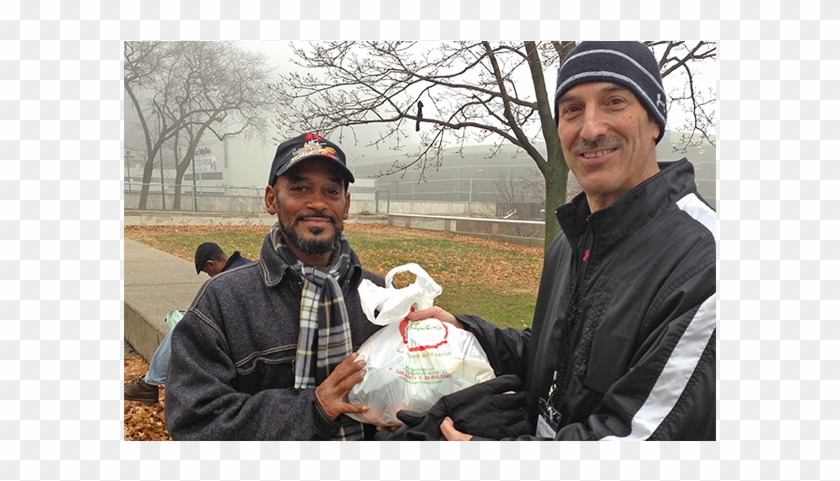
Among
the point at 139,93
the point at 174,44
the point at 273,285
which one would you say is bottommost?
the point at 273,285

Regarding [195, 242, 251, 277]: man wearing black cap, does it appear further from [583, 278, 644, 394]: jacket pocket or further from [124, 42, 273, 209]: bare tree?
[583, 278, 644, 394]: jacket pocket

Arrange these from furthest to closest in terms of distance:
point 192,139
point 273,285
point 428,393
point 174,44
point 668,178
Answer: point 192,139 < point 174,44 < point 273,285 < point 428,393 < point 668,178

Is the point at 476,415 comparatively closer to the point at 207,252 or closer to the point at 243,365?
the point at 243,365

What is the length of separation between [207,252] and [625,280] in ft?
7.47

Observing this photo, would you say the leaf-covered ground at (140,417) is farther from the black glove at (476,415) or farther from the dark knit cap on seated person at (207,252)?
the black glove at (476,415)

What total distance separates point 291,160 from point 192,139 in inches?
44.4

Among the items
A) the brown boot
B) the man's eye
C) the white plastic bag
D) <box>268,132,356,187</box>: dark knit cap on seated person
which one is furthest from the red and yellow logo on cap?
the brown boot

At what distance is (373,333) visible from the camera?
5.79ft

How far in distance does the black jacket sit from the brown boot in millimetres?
2370

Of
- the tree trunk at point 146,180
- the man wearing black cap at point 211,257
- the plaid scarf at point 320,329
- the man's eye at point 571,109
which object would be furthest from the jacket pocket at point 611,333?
the tree trunk at point 146,180

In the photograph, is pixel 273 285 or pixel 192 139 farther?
pixel 192 139

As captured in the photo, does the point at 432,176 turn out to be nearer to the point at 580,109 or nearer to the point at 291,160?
the point at 291,160

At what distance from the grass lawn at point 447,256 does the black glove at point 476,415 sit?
3.37 feet

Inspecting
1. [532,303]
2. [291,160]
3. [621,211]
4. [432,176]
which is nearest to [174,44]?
[291,160]
